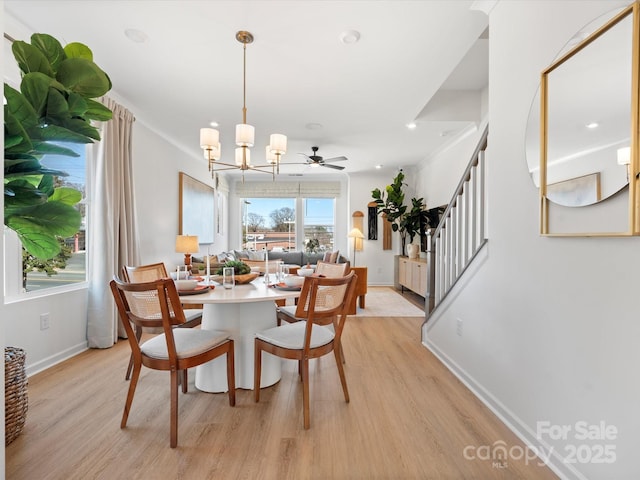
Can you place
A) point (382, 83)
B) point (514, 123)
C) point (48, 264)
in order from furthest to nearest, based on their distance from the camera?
point (382, 83) < point (48, 264) < point (514, 123)

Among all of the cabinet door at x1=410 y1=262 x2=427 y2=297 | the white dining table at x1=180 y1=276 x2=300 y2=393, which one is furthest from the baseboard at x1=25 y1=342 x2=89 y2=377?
the cabinet door at x1=410 y1=262 x2=427 y2=297

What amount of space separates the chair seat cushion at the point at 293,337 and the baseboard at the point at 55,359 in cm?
199

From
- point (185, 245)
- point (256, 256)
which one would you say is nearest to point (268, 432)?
point (185, 245)

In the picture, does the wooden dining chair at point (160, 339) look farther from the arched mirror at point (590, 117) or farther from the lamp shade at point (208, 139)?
the arched mirror at point (590, 117)

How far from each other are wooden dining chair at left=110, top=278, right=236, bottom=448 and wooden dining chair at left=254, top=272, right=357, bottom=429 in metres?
0.34

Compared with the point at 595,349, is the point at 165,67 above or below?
above

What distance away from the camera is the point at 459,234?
9.16ft

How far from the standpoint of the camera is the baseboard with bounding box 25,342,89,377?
251 centimetres

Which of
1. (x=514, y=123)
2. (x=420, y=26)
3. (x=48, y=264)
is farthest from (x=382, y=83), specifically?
(x=48, y=264)

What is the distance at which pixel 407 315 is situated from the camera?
4.52 m

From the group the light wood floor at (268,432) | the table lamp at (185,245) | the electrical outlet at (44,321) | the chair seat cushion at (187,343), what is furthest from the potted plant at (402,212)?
the electrical outlet at (44,321)

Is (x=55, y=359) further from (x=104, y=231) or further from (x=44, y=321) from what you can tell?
(x=104, y=231)

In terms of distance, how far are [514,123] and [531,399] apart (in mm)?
1585

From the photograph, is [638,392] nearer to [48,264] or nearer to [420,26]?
[420,26]
